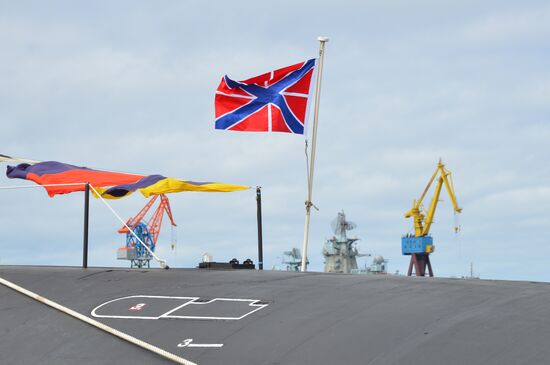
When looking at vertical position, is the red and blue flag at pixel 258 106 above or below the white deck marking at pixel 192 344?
above

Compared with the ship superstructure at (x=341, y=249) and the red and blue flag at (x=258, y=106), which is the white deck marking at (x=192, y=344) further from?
the ship superstructure at (x=341, y=249)

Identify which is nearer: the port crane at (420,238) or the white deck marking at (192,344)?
the white deck marking at (192,344)

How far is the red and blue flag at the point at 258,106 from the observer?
2175 centimetres

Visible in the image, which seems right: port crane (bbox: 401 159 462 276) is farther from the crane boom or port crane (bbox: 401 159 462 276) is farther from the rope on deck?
the rope on deck

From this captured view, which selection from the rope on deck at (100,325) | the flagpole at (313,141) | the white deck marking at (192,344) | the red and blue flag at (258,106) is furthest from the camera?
the red and blue flag at (258,106)

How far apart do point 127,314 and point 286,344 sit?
374cm

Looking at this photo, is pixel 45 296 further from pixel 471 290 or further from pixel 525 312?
pixel 525 312

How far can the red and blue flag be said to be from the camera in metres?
21.8

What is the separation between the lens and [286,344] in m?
11.3

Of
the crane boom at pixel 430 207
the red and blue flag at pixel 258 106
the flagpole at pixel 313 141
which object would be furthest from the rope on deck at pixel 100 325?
the crane boom at pixel 430 207

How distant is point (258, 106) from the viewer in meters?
21.8

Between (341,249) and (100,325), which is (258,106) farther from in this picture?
(341,249)

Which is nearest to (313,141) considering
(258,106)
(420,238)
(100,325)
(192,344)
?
(258,106)

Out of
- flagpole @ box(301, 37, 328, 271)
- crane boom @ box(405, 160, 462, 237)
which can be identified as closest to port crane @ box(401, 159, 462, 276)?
crane boom @ box(405, 160, 462, 237)
